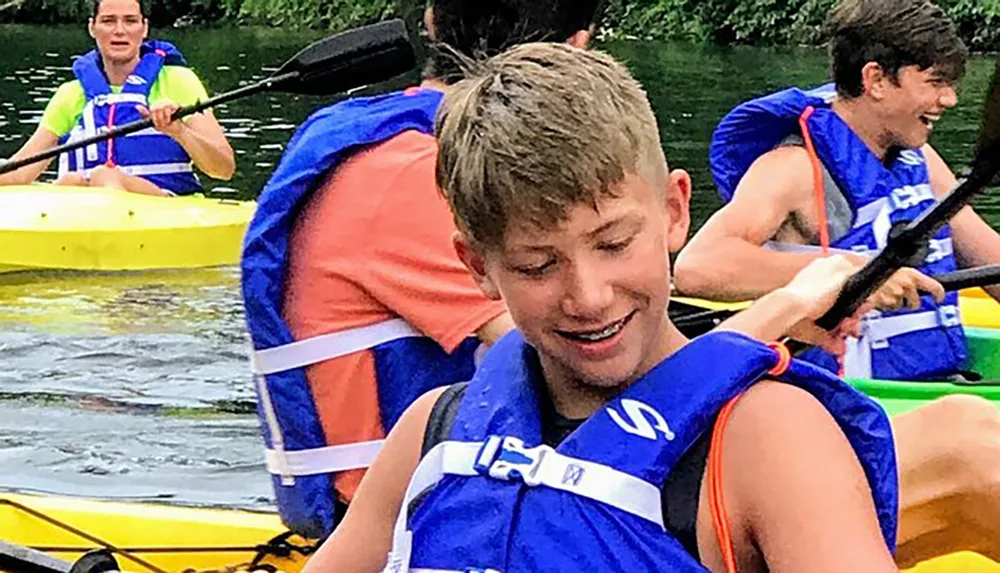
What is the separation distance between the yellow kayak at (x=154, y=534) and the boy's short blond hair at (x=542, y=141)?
1.44 metres

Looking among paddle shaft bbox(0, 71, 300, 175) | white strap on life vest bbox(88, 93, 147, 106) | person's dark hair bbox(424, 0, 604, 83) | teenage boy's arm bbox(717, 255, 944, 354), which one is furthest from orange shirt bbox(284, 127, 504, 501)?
white strap on life vest bbox(88, 93, 147, 106)

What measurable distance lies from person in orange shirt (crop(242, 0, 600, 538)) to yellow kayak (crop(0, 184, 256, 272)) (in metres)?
4.63

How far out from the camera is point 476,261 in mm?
1646

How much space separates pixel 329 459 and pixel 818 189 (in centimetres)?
138

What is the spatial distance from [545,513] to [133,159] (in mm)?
5905

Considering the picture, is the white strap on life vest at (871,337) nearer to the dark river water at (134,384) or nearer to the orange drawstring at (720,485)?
the dark river water at (134,384)

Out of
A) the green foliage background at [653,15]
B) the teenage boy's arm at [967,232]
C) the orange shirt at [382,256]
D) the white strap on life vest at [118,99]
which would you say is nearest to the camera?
the orange shirt at [382,256]

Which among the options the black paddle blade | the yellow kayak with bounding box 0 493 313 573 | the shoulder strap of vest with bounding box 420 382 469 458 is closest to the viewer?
the shoulder strap of vest with bounding box 420 382 469 458

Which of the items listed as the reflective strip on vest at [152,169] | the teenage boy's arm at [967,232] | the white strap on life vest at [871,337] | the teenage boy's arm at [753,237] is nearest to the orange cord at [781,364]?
the teenage boy's arm at [753,237]

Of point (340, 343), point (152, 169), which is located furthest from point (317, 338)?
point (152, 169)

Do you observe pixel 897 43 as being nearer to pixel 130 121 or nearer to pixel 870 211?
pixel 870 211

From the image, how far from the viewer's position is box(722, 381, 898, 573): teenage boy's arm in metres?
1.45

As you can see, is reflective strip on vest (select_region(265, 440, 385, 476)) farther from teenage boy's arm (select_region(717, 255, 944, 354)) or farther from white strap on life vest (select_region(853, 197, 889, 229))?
white strap on life vest (select_region(853, 197, 889, 229))

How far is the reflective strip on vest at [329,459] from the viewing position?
8.30ft
